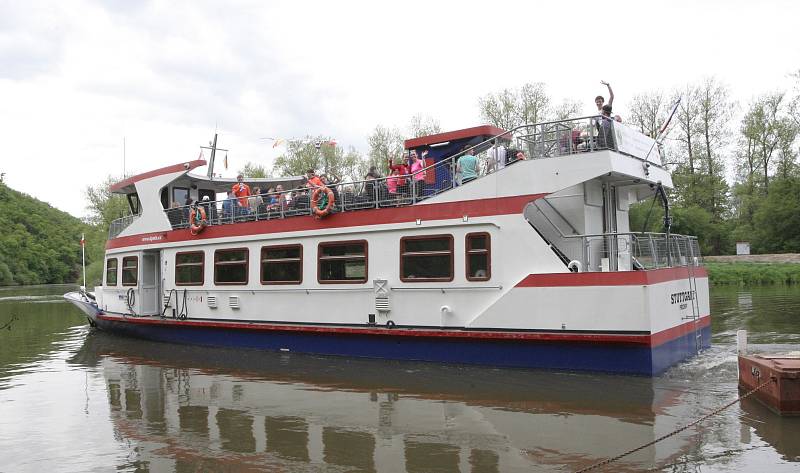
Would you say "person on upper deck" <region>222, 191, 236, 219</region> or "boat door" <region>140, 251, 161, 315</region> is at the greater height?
"person on upper deck" <region>222, 191, 236, 219</region>

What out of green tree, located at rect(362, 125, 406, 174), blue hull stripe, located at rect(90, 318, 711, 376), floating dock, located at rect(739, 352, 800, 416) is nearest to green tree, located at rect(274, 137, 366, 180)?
green tree, located at rect(362, 125, 406, 174)

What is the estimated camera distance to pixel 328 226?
12883 millimetres

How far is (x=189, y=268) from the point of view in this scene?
1568 cm

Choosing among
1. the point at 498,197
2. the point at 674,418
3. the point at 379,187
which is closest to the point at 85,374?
the point at 379,187

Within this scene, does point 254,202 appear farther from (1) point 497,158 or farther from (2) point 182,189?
(1) point 497,158

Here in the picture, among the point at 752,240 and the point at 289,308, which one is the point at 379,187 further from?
the point at 752,240

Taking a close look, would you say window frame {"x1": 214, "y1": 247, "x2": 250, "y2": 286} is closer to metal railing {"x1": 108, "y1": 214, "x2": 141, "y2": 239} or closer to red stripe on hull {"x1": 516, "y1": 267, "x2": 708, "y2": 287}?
metal railing {"x1": 108, "y1": 214, "x2": 141, "y2": 239}

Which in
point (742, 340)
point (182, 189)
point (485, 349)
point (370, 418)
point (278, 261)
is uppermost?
point (182, 189)

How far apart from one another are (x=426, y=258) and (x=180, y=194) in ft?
27.8

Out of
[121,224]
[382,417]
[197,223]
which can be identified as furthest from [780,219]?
[382,417]

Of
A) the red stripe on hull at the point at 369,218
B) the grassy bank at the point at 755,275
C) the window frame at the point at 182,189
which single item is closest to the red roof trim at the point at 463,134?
the red stripe on hull at the point at 369,218

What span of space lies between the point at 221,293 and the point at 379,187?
16.7 feet

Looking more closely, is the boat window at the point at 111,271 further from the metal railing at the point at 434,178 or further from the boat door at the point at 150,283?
the metal railing at the point at 434,178

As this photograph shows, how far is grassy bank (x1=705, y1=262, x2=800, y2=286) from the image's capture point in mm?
33125
